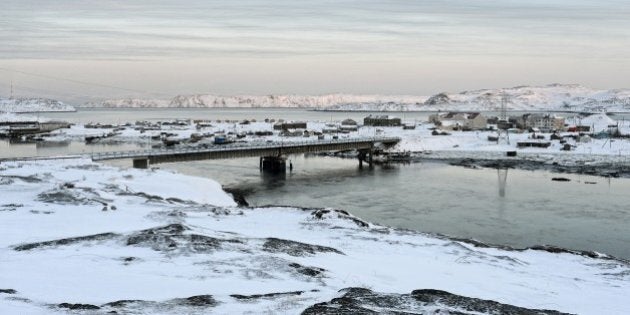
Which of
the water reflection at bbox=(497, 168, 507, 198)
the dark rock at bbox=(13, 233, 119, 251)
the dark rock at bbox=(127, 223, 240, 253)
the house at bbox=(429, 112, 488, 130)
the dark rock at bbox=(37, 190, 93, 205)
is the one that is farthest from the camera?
the house at bbox=(429, 112, 488, 130)

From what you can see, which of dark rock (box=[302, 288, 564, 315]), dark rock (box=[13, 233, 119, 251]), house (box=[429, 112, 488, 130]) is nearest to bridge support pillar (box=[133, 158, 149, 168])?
dark rock (box=[13, 233, 119, 251])

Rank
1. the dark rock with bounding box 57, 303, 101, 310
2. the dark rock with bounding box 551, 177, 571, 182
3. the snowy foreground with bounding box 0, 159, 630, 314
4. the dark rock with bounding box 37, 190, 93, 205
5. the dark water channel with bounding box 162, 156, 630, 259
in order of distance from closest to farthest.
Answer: the dark rock with bounding box 57, 303, 101, 310 < the snowy foreground with bounding box 0, 159, 630, 314 < the dark rock with bounding box 37, 190, 93, 205 < the dark water channel with bounding box 162, 156, 630, 259 < the dark rock with bounding box 551, 177, 571, 182

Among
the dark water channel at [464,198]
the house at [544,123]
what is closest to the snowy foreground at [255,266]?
the dark water channel at [464,198]

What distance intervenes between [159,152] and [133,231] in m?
26.0

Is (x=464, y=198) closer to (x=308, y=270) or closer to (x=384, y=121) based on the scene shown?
(x=308, y=270)

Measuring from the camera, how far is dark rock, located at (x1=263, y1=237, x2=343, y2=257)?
56.4 feet

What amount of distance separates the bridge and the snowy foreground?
16601 mm

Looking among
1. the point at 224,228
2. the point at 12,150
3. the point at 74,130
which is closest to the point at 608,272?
the point at 224,228

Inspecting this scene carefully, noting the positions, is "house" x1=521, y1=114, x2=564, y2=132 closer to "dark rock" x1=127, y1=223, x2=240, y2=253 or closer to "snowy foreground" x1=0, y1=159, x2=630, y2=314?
"snowy foreground" x1=0, y1=159, x2=630, y2=314

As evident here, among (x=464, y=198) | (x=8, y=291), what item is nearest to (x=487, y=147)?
(x=464, y=198)

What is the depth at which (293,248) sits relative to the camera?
1759cm

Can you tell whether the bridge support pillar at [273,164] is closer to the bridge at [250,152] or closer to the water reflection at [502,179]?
the bridge at [250,152]

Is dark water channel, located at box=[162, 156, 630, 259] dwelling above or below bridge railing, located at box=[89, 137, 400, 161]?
below

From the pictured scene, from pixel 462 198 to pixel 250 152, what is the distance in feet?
68.3
